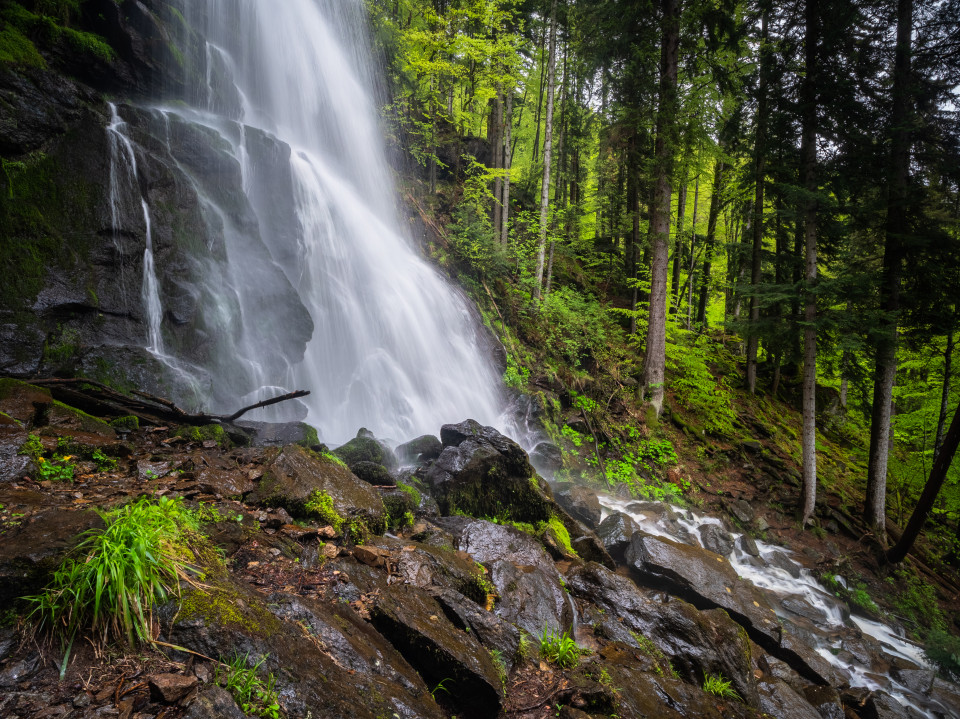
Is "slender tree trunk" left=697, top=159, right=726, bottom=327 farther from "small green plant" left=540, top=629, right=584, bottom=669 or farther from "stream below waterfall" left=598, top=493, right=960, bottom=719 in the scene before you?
"small green plant" left=540, top=629, right=584, bottom=669

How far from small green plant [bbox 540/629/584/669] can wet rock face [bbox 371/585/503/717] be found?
0.91m

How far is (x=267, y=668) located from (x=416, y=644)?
45.7 inches

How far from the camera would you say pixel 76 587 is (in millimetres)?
2035

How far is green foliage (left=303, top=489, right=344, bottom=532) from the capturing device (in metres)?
4.09

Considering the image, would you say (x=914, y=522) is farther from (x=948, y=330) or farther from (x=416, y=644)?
(x=416, y=644)

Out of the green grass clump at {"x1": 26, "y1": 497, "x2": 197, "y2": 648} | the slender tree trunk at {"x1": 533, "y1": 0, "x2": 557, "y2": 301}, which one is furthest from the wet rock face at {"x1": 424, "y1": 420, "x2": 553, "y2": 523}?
the slender tree trunk at {"x1": 533, "y1": 0, "x2": 557, "y2": 301}

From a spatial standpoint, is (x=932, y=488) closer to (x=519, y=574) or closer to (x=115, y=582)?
(x=519, y=574)

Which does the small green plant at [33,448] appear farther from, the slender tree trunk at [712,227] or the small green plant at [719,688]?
the slender tree trunk at [712,227]

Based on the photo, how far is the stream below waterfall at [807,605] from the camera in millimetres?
6379

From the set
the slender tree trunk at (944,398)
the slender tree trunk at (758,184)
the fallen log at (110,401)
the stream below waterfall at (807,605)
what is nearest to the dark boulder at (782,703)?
the stream below waterfall at (807,605)

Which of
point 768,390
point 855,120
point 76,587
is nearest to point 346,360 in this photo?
point 76,587

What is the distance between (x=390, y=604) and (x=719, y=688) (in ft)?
12.6

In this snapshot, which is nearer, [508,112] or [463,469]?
[463,469]

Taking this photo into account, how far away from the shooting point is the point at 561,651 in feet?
12.8
